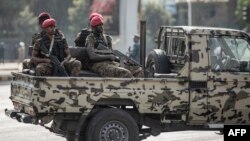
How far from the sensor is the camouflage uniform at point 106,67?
33.0 feet

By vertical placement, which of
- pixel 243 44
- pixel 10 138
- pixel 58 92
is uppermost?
pixel 243 44

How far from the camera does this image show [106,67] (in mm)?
10156

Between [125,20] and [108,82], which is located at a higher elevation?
[125,20]

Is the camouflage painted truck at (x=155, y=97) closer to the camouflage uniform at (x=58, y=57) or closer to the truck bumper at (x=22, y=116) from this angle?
the truck bumper at (x=22, y=116)

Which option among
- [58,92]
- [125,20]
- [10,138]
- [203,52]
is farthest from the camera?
[125,20]

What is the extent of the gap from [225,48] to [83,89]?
2.31 m

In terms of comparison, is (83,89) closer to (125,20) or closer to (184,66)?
(184,66)

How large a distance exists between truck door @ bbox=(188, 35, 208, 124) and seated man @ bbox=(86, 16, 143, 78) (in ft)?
2.99

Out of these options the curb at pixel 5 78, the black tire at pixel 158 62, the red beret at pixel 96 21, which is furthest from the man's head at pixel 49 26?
the curb at pixel 5 78

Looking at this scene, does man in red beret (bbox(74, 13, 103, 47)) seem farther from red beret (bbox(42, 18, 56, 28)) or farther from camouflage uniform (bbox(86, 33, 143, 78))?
red beret (bbox(42, 18, 56, 28))

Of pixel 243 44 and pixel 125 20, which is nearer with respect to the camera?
pixel 243 44

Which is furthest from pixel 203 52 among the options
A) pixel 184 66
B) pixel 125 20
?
pixel 125 20

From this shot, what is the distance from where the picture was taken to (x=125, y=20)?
132 ft

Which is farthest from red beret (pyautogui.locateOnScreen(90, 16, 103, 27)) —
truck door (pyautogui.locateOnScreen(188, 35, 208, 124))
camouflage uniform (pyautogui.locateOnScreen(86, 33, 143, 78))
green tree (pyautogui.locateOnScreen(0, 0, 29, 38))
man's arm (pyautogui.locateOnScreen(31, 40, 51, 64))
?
green tree (pyautogui.locateOnScreen(0, 0, 29, 38))
